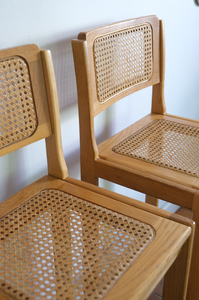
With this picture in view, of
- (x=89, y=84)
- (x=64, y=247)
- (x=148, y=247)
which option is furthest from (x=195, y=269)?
(x=89, y=84)

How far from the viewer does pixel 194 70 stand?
82.8 inches

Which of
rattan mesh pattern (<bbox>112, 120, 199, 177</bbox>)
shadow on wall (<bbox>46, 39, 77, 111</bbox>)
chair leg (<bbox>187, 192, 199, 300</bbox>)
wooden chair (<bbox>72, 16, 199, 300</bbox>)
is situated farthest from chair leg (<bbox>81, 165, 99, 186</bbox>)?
chair leg (<bbox>187, 192, 199, 300</bbox>)

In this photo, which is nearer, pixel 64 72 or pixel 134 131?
pixel 64 72

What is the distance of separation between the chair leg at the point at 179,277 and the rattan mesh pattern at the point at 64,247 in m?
0.11

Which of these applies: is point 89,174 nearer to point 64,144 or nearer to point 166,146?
point 64,144

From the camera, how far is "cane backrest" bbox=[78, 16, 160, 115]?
1016mm

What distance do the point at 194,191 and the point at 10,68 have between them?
57 cm

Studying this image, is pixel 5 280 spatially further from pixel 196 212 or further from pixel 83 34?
pixel 83 34

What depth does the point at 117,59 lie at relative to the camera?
112 cm

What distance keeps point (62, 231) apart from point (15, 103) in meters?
0.33

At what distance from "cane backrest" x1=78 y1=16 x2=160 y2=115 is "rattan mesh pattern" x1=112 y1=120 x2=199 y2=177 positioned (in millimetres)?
154

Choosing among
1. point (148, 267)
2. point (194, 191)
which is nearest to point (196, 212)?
point (194, 191)

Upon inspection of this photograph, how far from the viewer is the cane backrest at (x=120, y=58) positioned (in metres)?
1.02

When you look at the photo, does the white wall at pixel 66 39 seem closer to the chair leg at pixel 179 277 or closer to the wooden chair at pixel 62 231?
the wooden chair at pixel 62 231
